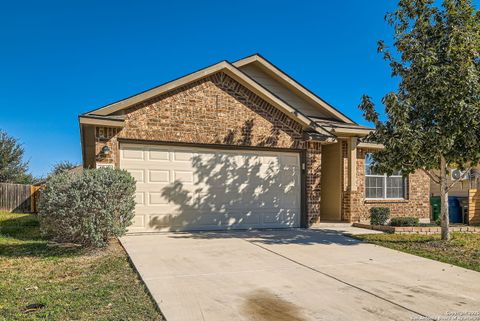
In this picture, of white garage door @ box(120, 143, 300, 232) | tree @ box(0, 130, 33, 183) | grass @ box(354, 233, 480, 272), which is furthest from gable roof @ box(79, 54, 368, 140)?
tree @ box(0, 130, 33, 183)

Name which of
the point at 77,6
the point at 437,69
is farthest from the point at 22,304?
the point at 77,6

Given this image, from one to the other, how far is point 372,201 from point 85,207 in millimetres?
11132

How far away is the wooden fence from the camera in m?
21.3

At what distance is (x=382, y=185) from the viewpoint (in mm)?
15422

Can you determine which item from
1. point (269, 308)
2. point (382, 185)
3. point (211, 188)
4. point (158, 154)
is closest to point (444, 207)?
point (382, 185)

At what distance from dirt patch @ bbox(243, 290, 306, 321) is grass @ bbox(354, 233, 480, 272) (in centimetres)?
439

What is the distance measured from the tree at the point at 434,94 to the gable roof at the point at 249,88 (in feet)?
9.41

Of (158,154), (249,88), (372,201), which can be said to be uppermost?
(249,88)

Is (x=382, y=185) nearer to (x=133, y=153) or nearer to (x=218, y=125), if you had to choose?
(x=218, y=125)

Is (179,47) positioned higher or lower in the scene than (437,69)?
higher

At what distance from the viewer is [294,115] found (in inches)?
483

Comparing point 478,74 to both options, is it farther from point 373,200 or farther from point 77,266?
point 77,266

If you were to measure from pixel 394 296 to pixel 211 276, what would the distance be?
2.76 metres

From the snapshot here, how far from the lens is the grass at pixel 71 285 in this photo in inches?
177
